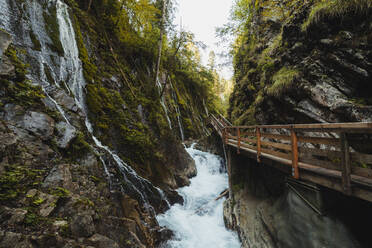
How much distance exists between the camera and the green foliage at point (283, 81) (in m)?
6.06

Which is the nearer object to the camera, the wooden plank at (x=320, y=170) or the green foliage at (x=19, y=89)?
the wooden plank at (x=320, y=170)

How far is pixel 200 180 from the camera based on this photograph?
34.3 ft

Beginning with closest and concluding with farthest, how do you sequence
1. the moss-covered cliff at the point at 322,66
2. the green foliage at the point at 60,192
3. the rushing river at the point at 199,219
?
1. the green foliage at the point at 60,192
2. the moss-covered cliff at the point at 322,66
3. the rushing river at the point at 199,219

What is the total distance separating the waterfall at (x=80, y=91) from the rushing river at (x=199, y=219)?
1272 millimetres

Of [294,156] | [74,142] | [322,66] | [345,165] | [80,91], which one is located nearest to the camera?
[345,165]

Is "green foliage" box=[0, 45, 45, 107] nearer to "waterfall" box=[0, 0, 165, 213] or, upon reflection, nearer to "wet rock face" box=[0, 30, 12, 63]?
"wet rock face" box=[0, 30, 12, 63]

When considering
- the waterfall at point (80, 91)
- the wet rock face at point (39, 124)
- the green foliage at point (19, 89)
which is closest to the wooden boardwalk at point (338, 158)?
the waterfall at point (80, 91)

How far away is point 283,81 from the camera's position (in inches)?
248

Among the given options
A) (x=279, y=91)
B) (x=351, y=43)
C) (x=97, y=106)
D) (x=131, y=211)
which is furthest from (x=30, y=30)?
(x=351, y=43)

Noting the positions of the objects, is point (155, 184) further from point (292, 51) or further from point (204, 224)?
point (292, 51)

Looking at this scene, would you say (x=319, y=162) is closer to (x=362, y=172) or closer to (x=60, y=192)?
(x=362, y=172)

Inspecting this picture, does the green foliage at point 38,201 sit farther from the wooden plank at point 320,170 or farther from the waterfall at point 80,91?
the wooden plank at point 320,170

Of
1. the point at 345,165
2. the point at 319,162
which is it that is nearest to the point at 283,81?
the point at 319,162

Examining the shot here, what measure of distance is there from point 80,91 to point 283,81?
8.29 meters
